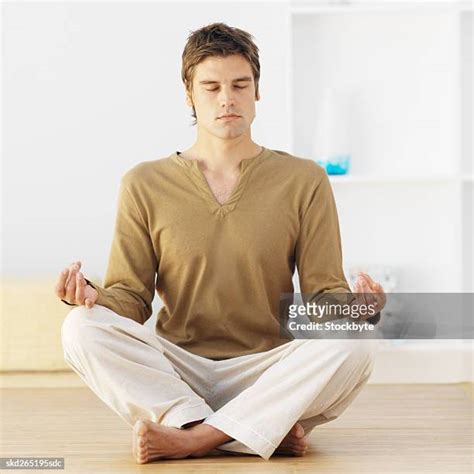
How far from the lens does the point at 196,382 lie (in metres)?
2.53

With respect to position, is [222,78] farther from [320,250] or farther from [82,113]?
[82,113]

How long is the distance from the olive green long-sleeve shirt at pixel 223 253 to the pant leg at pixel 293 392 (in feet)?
0.64

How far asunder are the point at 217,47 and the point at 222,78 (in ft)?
0.25

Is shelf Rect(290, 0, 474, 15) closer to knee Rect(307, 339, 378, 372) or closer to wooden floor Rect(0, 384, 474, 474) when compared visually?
wooden floor Rect(0, 384, 474, 474)

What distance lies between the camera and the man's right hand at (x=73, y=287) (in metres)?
2.33

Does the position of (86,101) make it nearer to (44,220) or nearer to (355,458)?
(44,220)

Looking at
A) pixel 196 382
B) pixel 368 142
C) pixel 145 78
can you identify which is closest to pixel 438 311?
pixel 368 142

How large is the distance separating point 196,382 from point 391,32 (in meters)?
1.86

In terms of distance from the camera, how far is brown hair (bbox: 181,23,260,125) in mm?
2611

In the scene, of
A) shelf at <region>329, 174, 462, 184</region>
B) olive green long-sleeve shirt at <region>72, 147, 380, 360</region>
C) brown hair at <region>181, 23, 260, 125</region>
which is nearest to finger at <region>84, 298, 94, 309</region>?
olive green long-sleeve shirt at <region>72, 147, 380, 360</region>

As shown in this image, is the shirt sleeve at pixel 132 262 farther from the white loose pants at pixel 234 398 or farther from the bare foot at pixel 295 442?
the bare foot at pixel 295 442

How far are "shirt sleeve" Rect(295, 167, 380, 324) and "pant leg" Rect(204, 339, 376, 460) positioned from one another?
202 millimetres

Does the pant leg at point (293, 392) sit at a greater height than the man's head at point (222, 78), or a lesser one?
lesser

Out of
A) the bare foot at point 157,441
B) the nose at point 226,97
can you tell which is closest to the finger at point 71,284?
the bare foot at point 157,441
